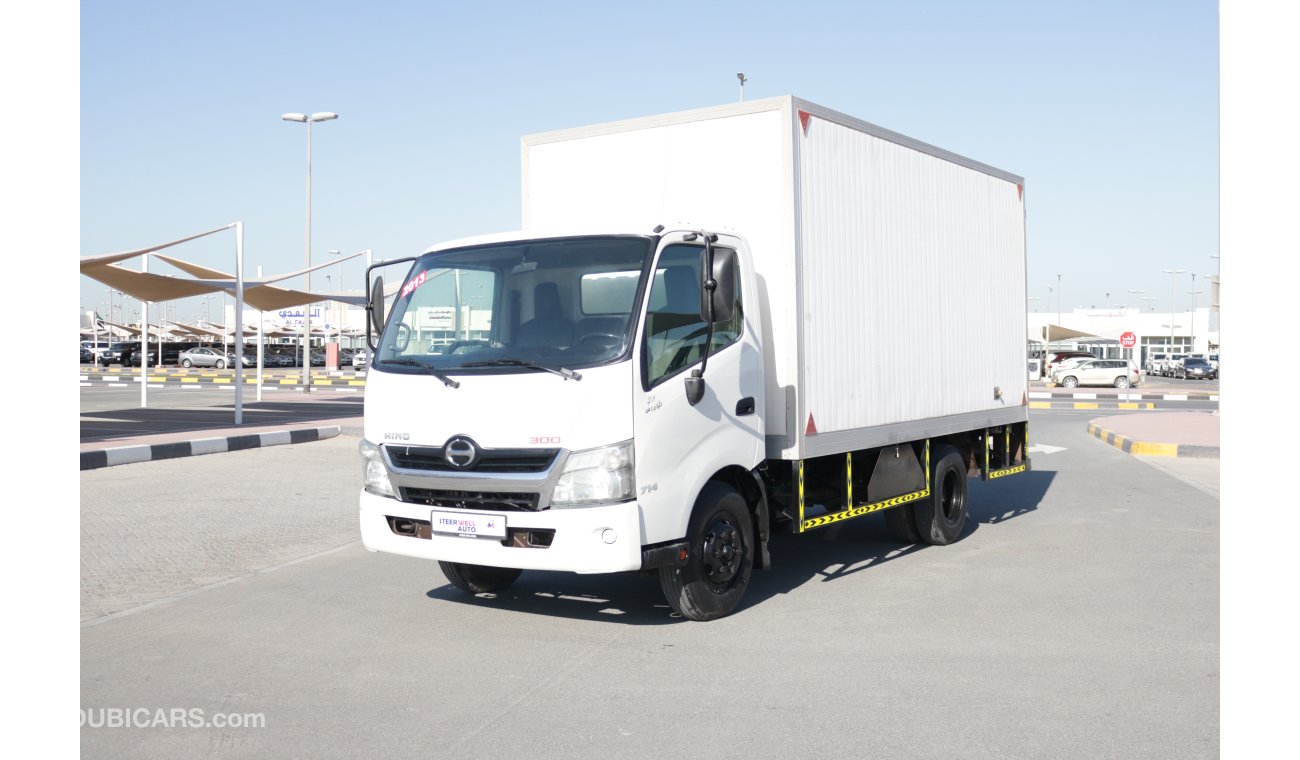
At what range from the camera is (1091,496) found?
12.6 metres

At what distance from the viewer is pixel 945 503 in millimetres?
9734

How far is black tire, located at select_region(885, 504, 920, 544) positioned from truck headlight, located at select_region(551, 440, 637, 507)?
4060mm

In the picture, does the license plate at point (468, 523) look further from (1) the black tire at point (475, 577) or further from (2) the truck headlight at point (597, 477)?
(1) the black tire at point (475, 577)

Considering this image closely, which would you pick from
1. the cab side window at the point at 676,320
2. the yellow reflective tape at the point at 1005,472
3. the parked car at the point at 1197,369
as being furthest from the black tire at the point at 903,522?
the parked car at the point at 1197,369

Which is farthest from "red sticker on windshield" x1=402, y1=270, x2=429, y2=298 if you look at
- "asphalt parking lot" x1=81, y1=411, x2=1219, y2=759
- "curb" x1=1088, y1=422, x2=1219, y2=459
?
"curb" x1=1088, y1=422, x2=1219, y2=459

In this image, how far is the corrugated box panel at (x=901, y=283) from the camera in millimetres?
7555

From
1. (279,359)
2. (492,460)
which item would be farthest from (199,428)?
(279,359)

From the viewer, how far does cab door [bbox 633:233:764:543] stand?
6098 millimetres

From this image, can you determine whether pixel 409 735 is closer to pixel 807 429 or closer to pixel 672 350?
pixel 672 350

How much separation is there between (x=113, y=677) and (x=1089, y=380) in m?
46.0

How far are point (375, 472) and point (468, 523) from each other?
837mm

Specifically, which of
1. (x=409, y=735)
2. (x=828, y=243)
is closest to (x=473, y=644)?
(x=409, y=735)

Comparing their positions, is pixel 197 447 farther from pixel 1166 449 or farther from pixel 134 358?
pixel 134 358

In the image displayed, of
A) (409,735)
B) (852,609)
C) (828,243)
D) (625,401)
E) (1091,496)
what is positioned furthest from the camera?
(1091,496)
